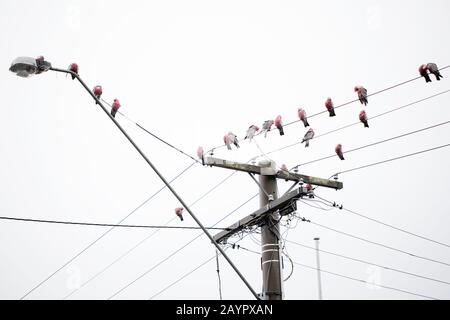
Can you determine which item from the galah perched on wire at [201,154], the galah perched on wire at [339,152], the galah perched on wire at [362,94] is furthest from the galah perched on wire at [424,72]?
the galah perched on wire at [201,154]

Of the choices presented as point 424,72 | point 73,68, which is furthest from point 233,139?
point 73,68

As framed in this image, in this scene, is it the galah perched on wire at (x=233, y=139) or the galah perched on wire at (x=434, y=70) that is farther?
the galah perched on wire at (x=233, y=139)

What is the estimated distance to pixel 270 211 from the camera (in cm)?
1401

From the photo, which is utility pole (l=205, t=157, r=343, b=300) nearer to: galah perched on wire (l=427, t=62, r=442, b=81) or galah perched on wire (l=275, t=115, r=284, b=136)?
galah perched on wire (l=275, t=115, r=284, b=136)

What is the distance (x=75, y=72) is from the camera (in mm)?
9758

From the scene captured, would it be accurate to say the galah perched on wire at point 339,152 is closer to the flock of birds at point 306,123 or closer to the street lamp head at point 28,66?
the flock of birds at point 306,123

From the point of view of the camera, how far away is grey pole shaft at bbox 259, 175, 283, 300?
13.1 meters

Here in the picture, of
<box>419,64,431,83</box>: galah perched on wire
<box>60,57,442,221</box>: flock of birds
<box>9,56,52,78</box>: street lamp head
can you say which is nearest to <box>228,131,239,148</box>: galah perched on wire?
<box>60,57,442,221</box>: flock of birds

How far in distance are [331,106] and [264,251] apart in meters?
3.75

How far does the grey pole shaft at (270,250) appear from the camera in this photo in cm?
1315

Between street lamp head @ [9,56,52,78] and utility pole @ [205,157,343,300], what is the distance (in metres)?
5.68
